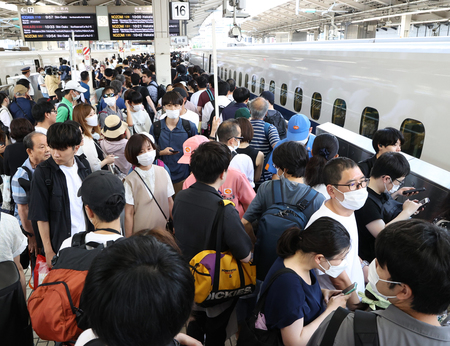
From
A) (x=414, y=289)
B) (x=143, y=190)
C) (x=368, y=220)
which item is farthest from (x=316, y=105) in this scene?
(x=414, y=289)

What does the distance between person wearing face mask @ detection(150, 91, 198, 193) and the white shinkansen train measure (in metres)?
2.62

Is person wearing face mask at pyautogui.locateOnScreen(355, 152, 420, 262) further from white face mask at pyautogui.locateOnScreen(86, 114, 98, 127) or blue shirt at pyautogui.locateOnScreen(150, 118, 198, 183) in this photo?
white face mask at pyautogui.locateOnScreen(86, 114, 98, 127)

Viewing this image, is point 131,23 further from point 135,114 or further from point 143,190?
point 143,190

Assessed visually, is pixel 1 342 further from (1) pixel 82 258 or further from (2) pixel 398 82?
(2) pixel 398 82

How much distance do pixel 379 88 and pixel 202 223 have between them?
12.3 ft

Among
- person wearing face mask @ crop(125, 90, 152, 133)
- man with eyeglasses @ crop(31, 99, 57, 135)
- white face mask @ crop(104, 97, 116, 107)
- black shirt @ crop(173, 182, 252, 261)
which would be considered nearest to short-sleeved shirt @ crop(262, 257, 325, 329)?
black shirt @ crop(173, 182, 252, 261)

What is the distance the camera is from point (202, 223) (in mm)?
2354

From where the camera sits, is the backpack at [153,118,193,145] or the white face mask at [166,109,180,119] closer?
the white face mask at [166,109,180,119]

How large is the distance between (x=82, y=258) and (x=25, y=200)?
5.59ft

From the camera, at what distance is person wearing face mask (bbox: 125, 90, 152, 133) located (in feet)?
17.8

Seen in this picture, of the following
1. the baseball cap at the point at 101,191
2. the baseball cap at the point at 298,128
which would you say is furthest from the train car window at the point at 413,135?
the baseball cap at the point at 101,191

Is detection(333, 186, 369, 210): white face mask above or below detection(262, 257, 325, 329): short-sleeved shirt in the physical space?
above

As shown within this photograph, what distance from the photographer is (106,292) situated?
1.06 m

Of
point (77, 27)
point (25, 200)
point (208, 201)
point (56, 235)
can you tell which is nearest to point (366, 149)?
point (208, 201)
